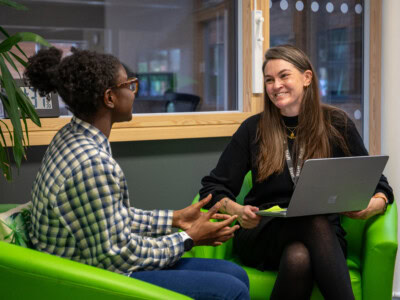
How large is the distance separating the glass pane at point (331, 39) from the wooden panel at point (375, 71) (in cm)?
11

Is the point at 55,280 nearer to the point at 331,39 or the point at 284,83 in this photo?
the point at 284,83

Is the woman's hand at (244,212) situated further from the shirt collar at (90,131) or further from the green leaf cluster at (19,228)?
the green leaf cluster at (19,228)

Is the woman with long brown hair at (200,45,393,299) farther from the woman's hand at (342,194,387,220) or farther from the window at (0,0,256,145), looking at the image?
the window at (0,0,256,145)

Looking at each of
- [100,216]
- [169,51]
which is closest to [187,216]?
[100,216]

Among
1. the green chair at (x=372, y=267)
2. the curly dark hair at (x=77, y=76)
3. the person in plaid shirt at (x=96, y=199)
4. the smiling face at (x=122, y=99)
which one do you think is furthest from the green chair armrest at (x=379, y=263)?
the curly dark hair at (x=77, y=76)

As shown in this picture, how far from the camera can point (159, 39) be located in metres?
3.21

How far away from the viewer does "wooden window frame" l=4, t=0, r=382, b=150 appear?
2.81m

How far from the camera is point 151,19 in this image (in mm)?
3168

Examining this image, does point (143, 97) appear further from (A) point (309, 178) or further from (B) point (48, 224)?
(B) point (48, 224)

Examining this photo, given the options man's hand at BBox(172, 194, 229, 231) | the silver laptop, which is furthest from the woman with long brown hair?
man's hand at BBox(172, 194, 229, 231)

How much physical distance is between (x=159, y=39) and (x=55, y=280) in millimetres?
2000

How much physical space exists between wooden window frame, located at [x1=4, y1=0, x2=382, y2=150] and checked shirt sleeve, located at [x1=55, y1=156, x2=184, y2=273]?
131cm

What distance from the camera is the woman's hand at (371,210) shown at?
2334mm

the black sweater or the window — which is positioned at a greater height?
the window
